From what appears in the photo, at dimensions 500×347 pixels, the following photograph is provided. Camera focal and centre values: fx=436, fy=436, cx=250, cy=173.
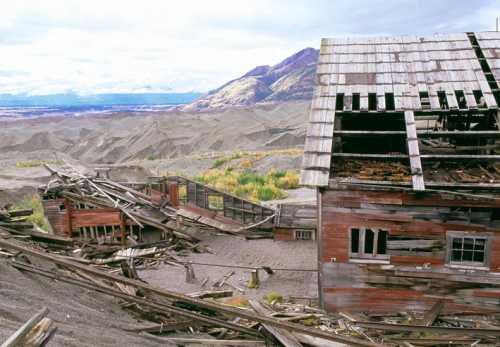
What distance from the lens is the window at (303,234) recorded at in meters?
18.8

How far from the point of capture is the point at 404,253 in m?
11.0

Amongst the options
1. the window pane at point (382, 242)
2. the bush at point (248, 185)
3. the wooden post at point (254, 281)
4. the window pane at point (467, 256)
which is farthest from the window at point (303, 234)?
the bush at point (248, 185)

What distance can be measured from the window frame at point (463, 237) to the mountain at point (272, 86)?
103951 millimetres

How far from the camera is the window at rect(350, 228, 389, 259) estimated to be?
11.1 metres

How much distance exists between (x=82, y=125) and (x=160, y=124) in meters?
31.3

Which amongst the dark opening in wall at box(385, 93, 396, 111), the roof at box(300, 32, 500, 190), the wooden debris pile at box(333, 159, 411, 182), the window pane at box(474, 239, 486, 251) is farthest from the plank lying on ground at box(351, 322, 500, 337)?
the dark opening in wall at box(385, 93, 396, 111)

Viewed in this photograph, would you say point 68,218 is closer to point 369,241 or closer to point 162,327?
point 162,327

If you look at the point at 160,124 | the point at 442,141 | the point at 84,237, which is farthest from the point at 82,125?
the point at 442,141

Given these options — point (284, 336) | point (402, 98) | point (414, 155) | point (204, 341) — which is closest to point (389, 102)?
point (402, 98)

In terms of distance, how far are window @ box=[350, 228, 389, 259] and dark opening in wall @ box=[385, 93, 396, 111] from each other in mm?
4257

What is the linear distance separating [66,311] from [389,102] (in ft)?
36.0

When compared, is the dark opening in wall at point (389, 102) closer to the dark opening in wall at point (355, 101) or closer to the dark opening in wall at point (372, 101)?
the dark opening in wall at point (372, 101)

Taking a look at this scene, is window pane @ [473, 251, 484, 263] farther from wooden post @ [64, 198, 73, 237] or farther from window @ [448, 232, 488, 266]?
wooden post @ [64, 198, 73, 237]

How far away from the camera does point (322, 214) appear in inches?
440
